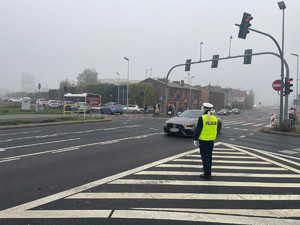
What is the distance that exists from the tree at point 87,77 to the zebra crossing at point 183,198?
4428 inches

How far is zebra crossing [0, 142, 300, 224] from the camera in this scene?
11.9ft

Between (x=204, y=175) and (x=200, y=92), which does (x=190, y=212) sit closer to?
(x=204, y=175)

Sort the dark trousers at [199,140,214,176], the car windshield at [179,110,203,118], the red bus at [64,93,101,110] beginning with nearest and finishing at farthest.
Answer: the dark trousers at [199,140,214,176] → the car windshield at [179,110,203,118] → the red bus at [64,93,101,110]

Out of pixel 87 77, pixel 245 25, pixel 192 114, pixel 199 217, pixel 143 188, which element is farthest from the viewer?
pixel 87 77

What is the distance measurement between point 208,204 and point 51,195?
2674mm

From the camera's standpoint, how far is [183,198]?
4.29 metres

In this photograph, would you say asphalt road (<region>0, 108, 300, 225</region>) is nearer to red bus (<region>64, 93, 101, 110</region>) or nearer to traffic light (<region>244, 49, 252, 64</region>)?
traffic light (<region>244, 49, 252, 64</region>)

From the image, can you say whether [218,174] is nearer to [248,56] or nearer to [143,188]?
[143,188]

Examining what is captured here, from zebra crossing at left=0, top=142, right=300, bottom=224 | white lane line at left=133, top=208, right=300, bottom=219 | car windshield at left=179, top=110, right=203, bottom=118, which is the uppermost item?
car windshield at left=179, top=110, right=203, bottom=118

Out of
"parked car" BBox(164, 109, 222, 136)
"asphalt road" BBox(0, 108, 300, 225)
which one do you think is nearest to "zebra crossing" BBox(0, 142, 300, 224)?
"asphalt road" BBox(0, 108, 300, 225)

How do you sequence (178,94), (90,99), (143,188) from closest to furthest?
(143,188)
(90,99)
(178,94)

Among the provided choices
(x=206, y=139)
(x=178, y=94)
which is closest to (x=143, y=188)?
(x=206, y=139)

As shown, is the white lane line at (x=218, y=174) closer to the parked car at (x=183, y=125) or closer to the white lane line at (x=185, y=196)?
the white lane line at (x=185, y=196)

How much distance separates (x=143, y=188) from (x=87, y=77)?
114662 mm
